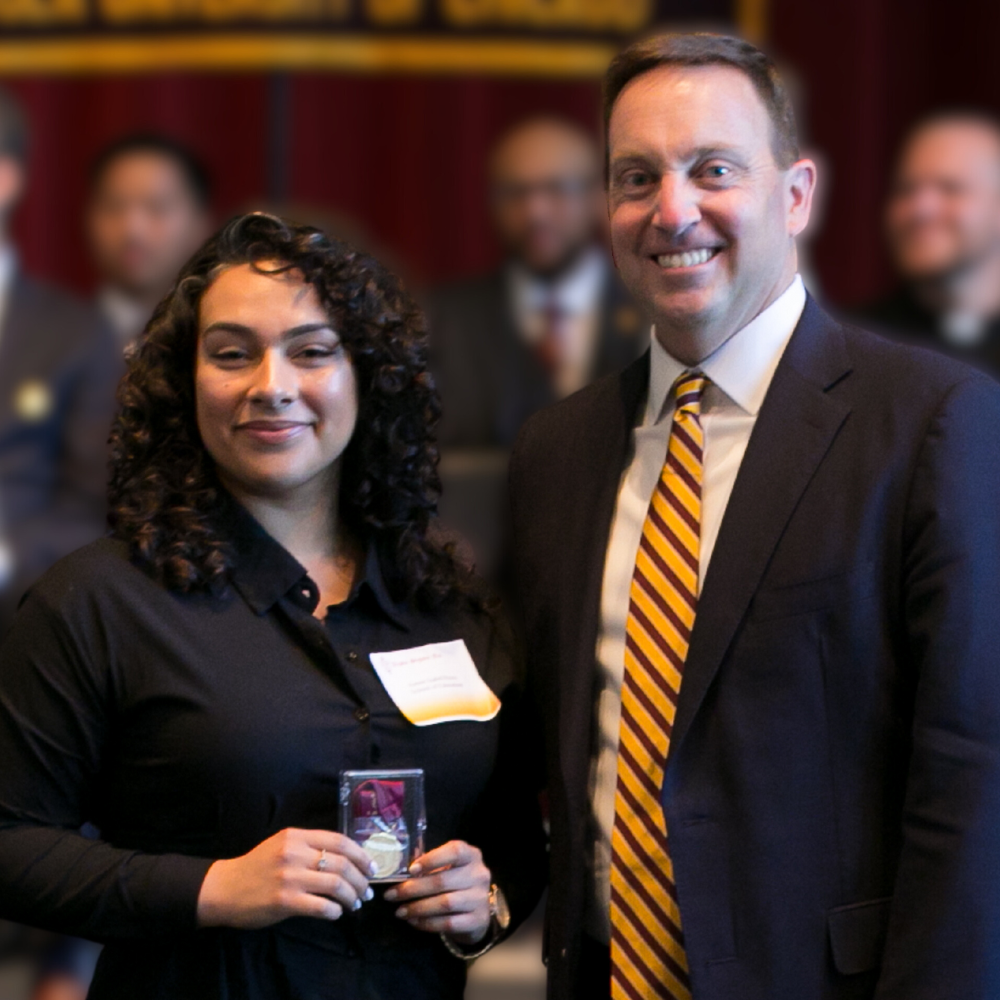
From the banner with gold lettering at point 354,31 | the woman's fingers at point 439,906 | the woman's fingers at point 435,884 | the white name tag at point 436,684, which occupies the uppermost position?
the banner with gold lettering at point 354,31

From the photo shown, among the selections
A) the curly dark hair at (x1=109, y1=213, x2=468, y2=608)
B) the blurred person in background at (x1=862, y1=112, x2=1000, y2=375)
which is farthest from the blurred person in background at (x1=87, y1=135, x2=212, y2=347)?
the curly dark hair at (x1=109, y1=213, x2=468, y2=608)

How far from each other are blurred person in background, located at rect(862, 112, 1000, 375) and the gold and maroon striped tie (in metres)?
2.50

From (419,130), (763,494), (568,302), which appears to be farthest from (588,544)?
(419,130)

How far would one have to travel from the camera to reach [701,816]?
177 cm

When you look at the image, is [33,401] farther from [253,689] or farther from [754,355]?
[754,355]

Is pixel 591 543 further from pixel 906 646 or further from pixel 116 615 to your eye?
pixel 116 615

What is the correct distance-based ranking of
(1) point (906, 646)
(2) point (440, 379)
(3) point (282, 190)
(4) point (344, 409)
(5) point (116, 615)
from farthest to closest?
(3) point (282, 190), (2) point (440, 379), (4) point (344, 409), (5) point (116, 615), (1) point (906, 646)

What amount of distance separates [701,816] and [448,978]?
16.6 inches

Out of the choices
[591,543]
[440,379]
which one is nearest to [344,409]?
[591,543]

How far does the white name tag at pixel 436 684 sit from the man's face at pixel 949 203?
262cm

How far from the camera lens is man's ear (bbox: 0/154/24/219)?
4.23 meters

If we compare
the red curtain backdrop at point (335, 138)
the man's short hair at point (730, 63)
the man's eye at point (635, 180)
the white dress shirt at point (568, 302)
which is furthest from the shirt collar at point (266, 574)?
the red curtain backdrop at point (335, 138)

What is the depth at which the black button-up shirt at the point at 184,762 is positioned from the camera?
184 cm

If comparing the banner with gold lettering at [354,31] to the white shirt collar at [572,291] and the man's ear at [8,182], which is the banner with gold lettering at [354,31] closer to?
the white shirt collar at [572,291]
